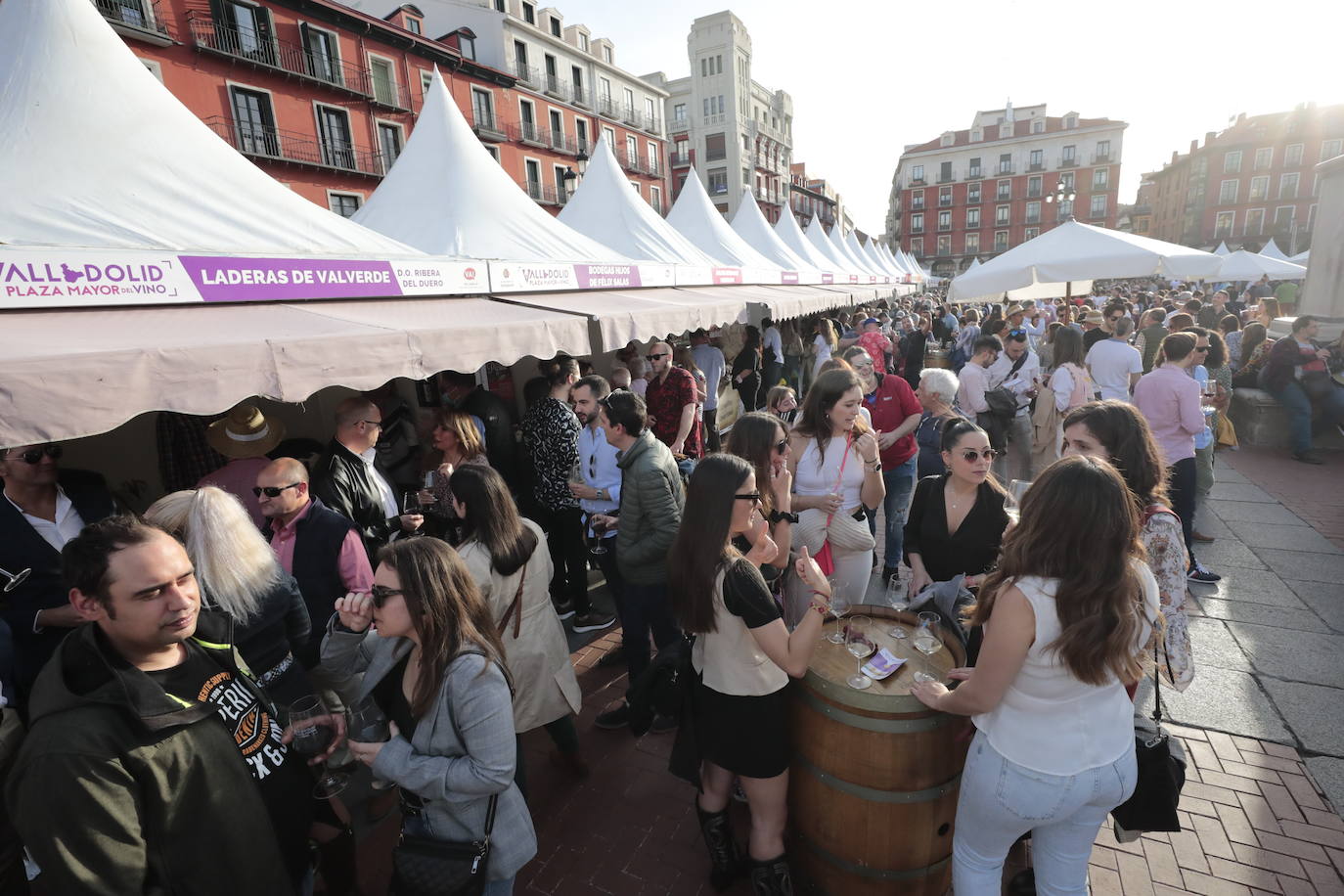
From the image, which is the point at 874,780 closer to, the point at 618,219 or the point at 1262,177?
the point at 618,219

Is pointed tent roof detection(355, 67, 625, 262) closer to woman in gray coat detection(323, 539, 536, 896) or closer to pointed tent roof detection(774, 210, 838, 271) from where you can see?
woman in gray coat detection(323, 539, 536, 896)

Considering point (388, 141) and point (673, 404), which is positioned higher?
point (388, 141)

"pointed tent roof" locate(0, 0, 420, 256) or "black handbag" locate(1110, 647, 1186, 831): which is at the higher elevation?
"pointed tent roof" locate(0, 0, 420, 256)

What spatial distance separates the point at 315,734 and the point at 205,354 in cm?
175

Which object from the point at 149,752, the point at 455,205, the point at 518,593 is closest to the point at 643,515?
the point at 518,593

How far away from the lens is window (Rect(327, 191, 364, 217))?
21.0m

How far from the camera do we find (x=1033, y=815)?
1812 mm

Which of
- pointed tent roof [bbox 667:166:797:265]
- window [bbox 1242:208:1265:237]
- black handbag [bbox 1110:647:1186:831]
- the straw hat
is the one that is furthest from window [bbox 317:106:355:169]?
window [bbox 1242:208:1265:237]

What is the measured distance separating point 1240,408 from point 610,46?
3660cm

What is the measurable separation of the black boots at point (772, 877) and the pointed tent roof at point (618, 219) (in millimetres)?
6976

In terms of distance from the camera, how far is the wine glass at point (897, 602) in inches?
96.9

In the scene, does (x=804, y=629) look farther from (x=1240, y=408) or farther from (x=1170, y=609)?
(x=1240, y=408)

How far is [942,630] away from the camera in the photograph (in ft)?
7.95

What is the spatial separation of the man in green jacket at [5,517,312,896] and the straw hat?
72.6 inches
